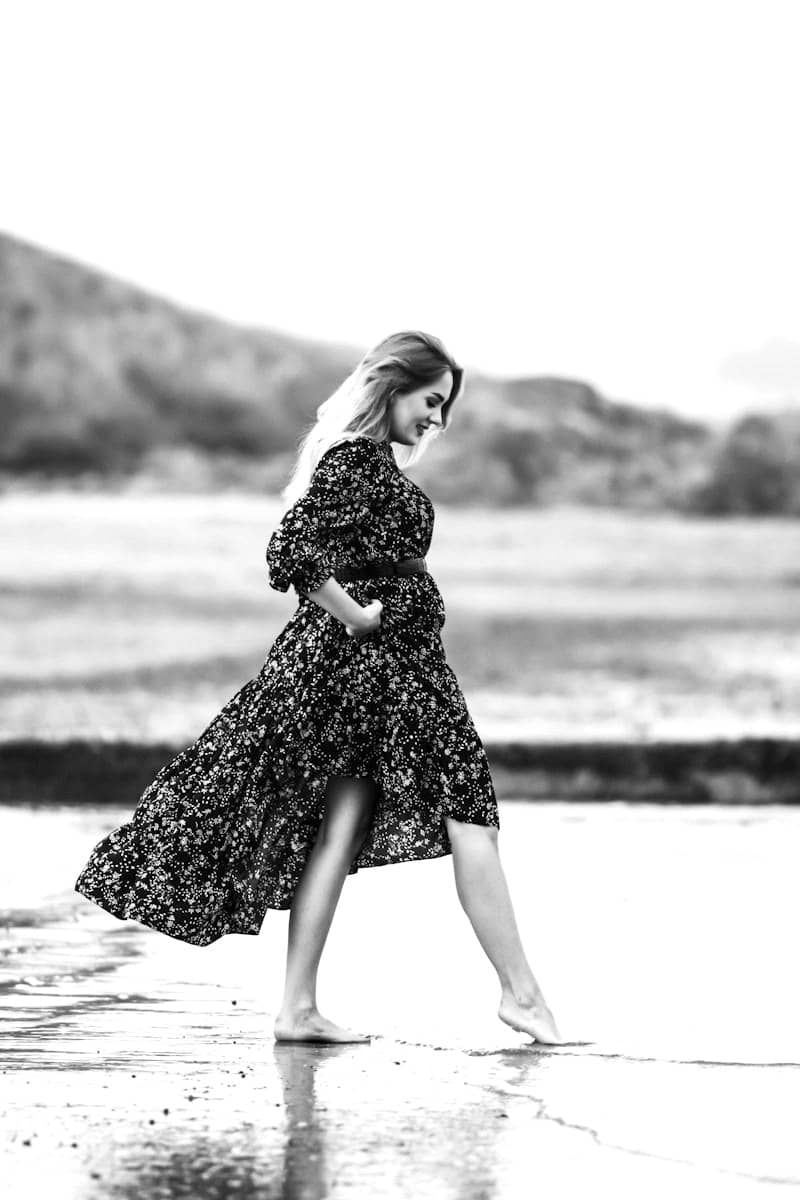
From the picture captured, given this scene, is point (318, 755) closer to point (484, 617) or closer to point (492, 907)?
point (492, 907)

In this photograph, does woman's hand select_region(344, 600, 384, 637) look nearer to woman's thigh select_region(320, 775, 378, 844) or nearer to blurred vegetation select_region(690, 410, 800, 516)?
woman's thigh select_region(320, 775, 378, 844)

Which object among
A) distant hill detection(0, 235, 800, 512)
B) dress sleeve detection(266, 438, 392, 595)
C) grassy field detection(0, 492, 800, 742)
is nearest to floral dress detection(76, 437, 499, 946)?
dress sleeve detection(266, 438, 392, 595)

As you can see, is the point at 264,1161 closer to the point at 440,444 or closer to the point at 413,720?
the point at 413,720

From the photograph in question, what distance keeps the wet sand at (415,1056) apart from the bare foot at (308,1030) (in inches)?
1.6

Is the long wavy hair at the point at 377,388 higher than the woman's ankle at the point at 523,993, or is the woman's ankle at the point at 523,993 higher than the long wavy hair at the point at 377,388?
the long wavy hair at the point at 377,388

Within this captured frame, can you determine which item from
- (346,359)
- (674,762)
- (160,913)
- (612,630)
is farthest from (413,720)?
(346,359)

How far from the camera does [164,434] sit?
78.4 ft

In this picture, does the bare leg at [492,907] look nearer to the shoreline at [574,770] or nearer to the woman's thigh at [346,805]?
the woman's thigh at [346,805]

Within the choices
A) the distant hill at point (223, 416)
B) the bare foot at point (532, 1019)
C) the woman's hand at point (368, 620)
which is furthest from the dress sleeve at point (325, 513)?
the distant hill at point (223, 416)

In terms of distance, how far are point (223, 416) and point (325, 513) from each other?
19.1 metres

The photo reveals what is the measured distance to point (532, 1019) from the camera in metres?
4.72

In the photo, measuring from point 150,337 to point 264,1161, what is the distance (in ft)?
68.6

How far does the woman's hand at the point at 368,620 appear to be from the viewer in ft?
15.6

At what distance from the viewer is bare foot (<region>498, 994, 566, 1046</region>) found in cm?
470
